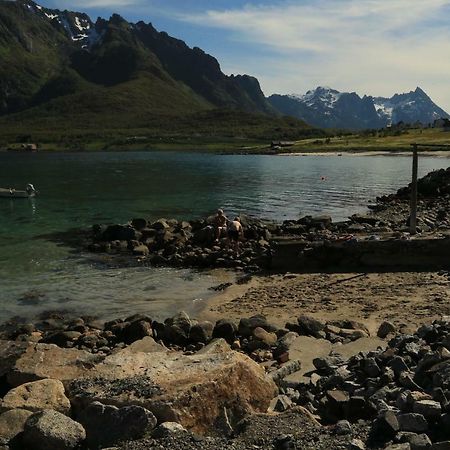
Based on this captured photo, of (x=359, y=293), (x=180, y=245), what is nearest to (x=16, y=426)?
(x=359, y=293)

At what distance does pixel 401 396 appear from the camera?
8.56 m

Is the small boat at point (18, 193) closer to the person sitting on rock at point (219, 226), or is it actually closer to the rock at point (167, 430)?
the person sitting on rock at point (219, 226)

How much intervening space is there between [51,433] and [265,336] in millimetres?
7149

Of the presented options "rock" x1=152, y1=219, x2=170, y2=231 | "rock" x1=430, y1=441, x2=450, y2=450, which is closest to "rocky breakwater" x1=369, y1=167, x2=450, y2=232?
"rock" x1=152, y1=219, x2=170, y2=231

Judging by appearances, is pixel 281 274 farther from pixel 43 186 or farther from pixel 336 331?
pixel 43 186

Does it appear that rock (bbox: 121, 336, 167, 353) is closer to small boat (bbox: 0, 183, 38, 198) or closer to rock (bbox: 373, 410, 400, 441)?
rock (bbox: 373, 410, 400, 441)

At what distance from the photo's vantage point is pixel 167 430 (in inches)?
327

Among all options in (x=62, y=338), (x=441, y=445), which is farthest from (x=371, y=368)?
(x=62, y=338)

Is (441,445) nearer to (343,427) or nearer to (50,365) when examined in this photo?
(343,427)

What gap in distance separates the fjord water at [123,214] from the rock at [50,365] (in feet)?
25.5

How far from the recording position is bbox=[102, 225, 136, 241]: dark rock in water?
3209 centimetres

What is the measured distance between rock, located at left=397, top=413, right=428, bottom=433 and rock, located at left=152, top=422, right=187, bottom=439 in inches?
124

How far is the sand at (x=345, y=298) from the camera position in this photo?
17031 mm

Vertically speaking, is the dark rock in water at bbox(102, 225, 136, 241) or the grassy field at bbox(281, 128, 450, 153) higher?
the grassy field at bbox(281, 128, 450, 153)
